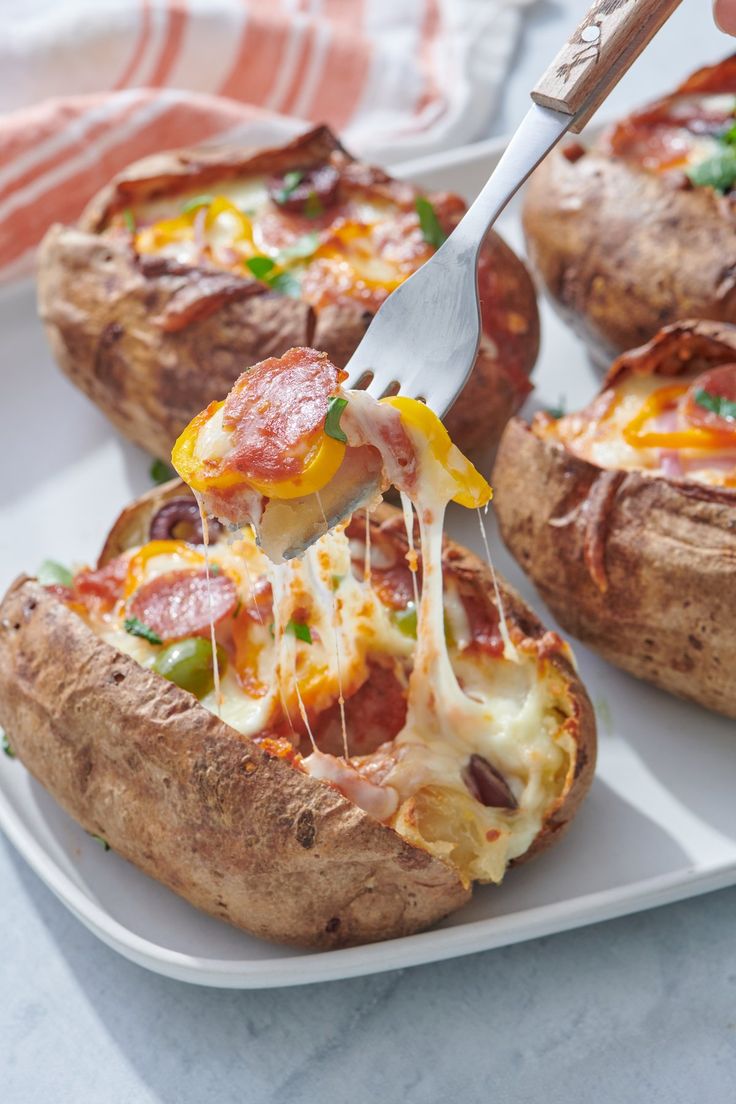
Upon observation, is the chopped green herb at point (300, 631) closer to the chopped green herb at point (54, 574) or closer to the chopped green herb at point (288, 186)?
the chopped green herb at point (54, 574)

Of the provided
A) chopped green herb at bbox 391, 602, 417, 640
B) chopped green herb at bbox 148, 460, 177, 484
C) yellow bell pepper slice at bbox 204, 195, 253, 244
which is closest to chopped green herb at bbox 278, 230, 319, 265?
yellow bell pepper slice at bbox 204, 195, 253, 244

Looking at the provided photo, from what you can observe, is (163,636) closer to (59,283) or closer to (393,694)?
(393,694)

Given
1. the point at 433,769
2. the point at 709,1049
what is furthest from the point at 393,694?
the point at 709,1049

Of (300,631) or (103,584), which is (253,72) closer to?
(103,584)

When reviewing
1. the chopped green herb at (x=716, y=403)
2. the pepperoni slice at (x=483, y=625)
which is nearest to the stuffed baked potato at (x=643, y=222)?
the chopped green herb at (x=716, y=403)

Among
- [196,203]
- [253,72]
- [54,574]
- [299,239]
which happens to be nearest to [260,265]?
[299,239]

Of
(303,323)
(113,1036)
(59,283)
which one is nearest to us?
(113,1036)
